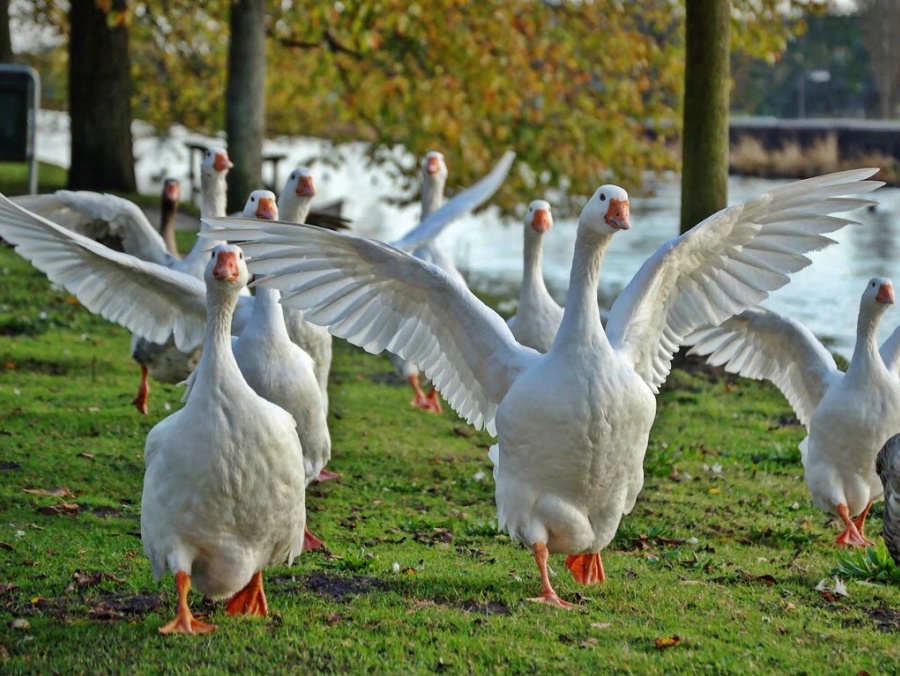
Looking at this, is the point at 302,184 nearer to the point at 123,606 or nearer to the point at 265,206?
the point at 265,206

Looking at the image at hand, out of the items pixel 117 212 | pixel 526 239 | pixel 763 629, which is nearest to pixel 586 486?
pixel 763 629

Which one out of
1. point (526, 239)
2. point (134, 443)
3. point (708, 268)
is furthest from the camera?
point (526, 239)

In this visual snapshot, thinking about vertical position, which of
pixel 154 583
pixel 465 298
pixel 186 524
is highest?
pixel 465 298

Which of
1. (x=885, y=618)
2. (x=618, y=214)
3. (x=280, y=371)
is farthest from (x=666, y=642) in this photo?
(x=280, y=371)

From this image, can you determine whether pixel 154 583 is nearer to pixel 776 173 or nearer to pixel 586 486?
pixel 586 486

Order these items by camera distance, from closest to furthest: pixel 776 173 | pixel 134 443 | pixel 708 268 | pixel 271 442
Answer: pixel 271 442, pixel 708 268, pixel 134 443, pixel 776 173

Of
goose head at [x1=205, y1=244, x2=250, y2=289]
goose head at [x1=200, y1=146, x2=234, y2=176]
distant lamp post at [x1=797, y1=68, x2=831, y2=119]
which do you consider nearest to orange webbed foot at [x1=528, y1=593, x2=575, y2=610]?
goose head at [x1=205, y1=244, x2=250, y2=289]

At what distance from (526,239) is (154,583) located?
4414 millimetres

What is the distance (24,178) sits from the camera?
23203 millimetres

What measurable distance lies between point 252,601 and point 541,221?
470cm

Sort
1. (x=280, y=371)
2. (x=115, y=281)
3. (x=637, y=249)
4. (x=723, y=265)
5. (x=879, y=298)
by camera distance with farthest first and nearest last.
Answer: (x=637, y=249)
(x=879, y=298)
(x=115, y=281)
(x=280, y=371)
(x=723, y=265)

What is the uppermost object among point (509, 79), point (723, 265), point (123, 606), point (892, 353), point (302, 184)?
point (509, 79)

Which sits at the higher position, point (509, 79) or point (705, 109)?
point (509, 79)

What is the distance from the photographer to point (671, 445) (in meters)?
9.97
